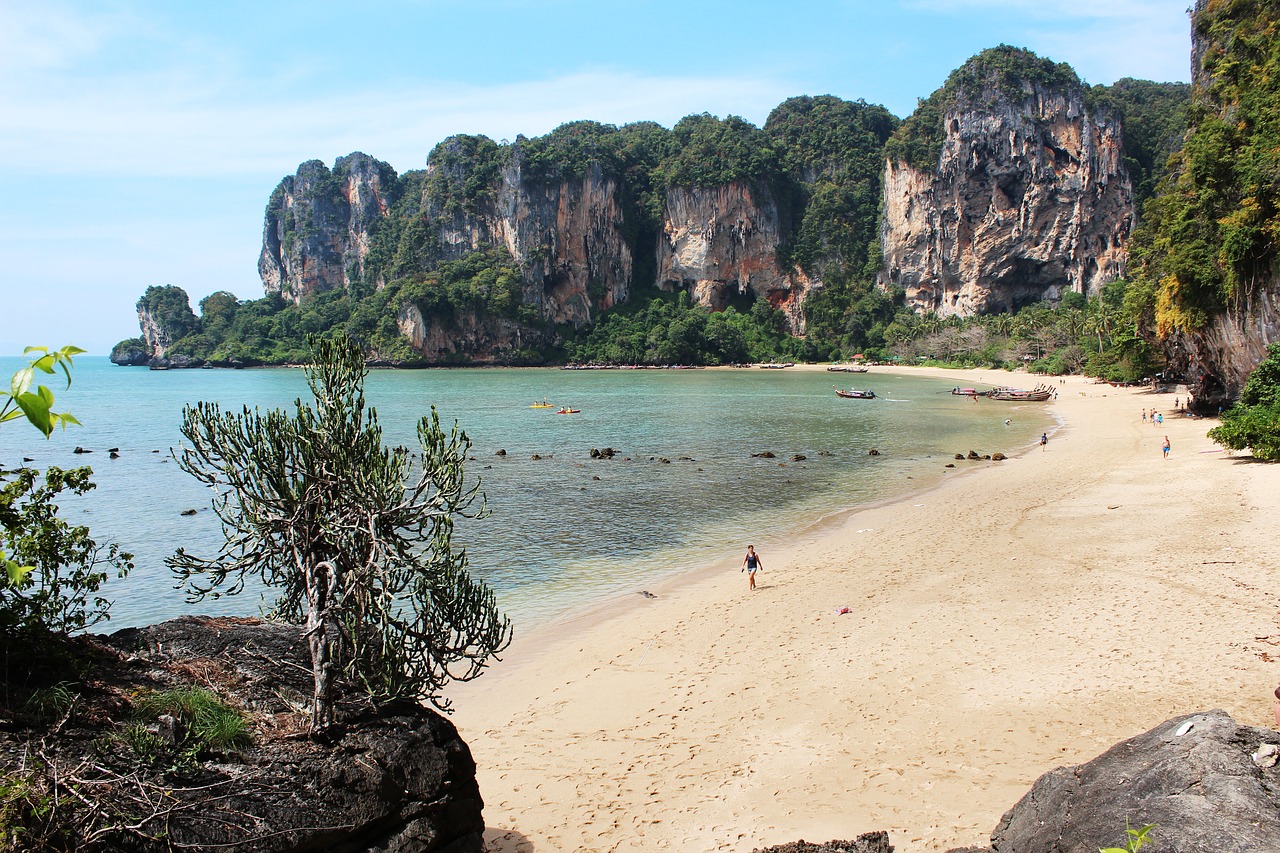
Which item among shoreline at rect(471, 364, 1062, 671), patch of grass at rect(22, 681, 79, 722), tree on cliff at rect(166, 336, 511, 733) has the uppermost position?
tree on cliff at rect(166, 336, 511, 733)

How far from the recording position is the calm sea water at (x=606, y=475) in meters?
18.9

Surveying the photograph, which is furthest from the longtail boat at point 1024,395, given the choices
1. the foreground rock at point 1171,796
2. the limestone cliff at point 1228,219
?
the foreground rock at point 1171,796

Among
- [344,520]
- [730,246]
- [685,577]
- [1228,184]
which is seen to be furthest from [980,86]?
[344,520]

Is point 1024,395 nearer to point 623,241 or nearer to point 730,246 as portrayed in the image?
point 730,246

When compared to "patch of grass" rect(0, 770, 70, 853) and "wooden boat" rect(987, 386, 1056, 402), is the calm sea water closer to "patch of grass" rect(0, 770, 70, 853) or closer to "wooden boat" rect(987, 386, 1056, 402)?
"wooden boat" rect(987, 386, 1056, 402)

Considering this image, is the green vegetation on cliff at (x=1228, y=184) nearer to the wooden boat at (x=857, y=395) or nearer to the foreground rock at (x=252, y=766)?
the wooden boat at (x=857, y=395)

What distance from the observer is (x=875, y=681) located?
36.0 ft

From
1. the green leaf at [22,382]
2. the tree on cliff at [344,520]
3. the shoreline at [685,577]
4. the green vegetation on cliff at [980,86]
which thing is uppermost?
the green vegetation on cliff at [980,86]

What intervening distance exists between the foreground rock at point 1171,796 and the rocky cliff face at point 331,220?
175m

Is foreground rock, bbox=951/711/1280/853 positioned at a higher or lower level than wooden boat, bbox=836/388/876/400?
lower

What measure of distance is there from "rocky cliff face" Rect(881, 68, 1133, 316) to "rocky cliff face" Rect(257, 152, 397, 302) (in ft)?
371

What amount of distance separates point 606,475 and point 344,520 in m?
25.8

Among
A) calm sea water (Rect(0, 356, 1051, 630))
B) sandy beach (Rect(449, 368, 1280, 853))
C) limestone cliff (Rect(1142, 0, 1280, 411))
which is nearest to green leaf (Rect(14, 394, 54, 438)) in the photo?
sandy beach (Rect(449, 368, 1280, 853))

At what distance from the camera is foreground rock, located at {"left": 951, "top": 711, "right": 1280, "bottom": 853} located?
3750 mm
